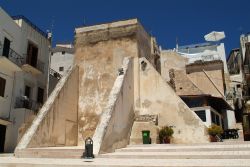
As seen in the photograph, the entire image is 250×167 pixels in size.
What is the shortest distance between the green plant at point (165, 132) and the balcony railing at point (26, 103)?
32.1 feet

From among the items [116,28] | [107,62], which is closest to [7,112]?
[107,62]

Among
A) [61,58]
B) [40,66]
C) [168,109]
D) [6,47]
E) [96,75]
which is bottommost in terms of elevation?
[168,109]

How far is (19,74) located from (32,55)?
1901 mm

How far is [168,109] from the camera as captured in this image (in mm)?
13383

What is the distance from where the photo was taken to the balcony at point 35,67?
735 inches

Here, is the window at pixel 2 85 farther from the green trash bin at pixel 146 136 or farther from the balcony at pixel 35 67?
the green trash bin at pixel 146 136

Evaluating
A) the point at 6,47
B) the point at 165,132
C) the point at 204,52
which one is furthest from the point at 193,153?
the point at 204,52

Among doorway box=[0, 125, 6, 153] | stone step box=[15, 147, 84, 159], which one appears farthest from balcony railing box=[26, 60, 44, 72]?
stone step box=[15, 147, 84, 159]

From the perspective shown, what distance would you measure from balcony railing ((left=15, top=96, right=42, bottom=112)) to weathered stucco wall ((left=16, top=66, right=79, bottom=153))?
4.82 meters

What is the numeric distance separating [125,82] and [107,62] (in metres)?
3.02

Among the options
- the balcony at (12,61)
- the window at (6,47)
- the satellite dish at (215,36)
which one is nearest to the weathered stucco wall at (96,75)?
the balcony at (12,61)

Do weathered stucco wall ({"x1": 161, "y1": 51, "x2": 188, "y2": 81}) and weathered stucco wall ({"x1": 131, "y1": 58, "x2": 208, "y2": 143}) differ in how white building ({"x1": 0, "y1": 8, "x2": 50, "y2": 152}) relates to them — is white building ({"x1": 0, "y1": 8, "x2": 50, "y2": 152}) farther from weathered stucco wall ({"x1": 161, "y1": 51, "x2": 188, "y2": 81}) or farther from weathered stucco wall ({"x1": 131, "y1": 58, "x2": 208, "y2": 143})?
weathered stucco wall ({"x1": 161, "y1": 51, "x2": 188, "y2": 81})

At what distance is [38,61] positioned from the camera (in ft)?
66.4

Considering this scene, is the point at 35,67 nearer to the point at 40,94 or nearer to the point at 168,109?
the point at 40,94
